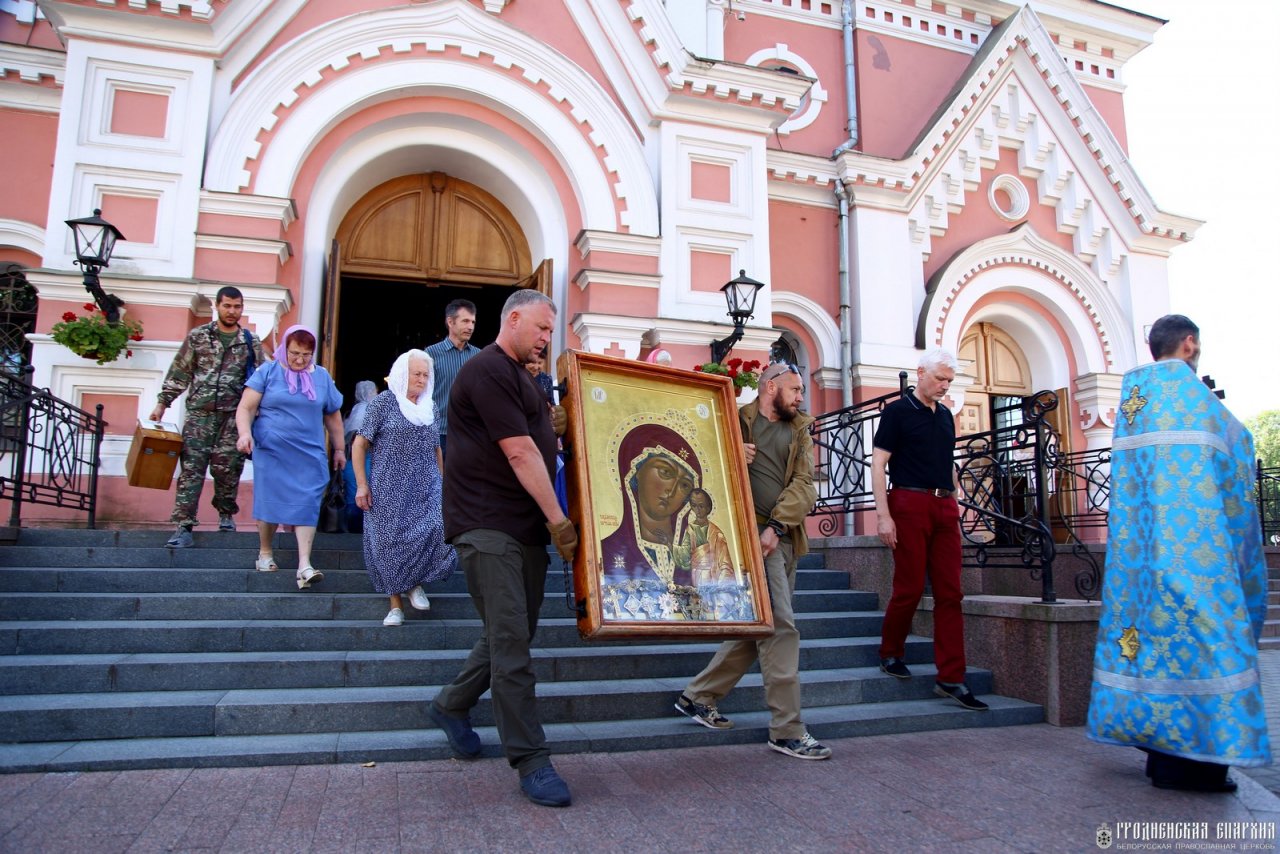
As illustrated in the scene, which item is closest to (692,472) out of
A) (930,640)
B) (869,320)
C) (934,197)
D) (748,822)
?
(748,822)

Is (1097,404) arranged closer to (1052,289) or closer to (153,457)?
(1052,289)

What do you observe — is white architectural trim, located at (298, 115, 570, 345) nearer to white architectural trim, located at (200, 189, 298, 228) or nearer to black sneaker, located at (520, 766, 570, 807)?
white architectural trim, located at (200, 189, 298, 228)

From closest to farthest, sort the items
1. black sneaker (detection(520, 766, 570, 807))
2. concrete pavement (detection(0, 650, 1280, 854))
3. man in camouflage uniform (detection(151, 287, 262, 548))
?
1. concrete pavement (detection(0, 650, 1280, 854))
2. black sneaker (detection(520, 766, 570, 807))
3. man in camouflage uniform (detection(151, 287, 262, 548))

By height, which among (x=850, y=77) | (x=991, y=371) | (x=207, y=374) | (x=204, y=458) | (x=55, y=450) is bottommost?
(x=204, y=458)

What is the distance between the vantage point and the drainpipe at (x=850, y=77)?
13398mm

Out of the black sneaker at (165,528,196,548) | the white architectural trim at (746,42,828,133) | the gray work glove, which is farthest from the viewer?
the white architectural trim at (746,42,828,133)

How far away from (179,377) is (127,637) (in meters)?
2.23

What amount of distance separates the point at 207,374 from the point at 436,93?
15.5ft

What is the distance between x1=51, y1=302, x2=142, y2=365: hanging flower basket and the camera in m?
7.78

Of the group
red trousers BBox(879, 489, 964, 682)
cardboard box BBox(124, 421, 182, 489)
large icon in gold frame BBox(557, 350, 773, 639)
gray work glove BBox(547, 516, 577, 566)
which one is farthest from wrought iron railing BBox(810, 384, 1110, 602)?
cardboard box BBox(124, 421, 182, 489)

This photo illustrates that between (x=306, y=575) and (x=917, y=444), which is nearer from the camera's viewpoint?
(x=917, y=444)

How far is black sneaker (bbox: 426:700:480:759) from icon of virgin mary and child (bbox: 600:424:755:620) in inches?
38.4

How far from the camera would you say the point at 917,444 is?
17.7ft

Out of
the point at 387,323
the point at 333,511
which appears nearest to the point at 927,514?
the point at 333,511
